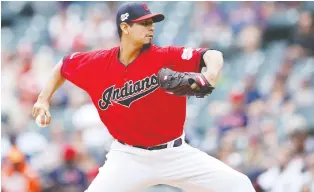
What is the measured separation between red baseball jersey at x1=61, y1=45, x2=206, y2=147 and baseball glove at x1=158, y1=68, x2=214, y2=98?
43cm

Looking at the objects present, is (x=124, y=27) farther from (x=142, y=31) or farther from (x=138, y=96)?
(x=138, y=96)

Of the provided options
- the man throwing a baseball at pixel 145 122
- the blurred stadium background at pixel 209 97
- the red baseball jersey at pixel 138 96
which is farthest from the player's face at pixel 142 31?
the blurred stadium background at pixel 209 97

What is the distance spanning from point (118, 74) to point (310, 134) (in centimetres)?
344

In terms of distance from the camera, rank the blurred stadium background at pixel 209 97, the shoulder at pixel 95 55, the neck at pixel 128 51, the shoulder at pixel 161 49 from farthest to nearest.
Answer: the blurred stadium background at pixel 209 97 < the shoulder at pixel 95 55 < the neck at pixel 128 51 < the shoulder at pixel 161 49

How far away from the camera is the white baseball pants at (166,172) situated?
477cm

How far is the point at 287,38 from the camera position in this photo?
9.15 metres

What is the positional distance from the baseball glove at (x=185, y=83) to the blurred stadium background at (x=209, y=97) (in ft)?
10.3

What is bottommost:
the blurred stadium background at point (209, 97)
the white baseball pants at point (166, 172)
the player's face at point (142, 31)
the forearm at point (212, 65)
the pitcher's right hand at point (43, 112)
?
the blurred stadium background at point (209, 97)

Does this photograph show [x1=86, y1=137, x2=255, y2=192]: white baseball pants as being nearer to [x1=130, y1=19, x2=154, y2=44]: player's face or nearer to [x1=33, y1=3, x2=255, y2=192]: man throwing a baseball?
[x1=33, y1=3, x2=255, y2=192]: man throwing a baseball

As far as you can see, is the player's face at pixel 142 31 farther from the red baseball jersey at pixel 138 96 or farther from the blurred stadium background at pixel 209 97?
the blurred stadium background at pixel 209 97

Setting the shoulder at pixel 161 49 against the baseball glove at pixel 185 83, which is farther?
the shoulder at pixel 161 49

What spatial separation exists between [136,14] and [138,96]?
53 centimetres

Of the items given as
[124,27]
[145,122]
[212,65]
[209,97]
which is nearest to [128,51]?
[124,27]

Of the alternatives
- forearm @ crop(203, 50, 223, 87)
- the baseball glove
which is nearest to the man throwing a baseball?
forearm @ crop(203, 50, 223, 87)
